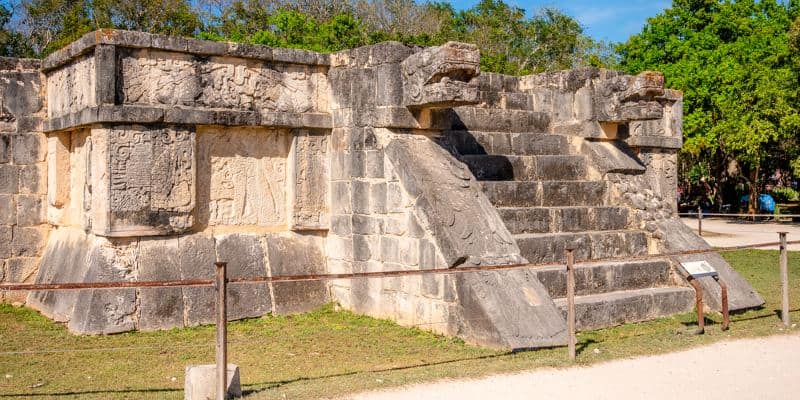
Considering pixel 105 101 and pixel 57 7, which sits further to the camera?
pixel 57 7

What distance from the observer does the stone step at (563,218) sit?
27.1ft

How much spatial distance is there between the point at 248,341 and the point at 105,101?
2.38 m

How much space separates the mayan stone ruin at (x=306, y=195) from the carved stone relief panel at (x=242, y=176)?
2 cm

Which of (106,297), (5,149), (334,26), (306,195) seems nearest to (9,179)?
(5,149)

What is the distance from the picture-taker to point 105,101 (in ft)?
23.3

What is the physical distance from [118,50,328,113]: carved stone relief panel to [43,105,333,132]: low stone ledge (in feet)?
0.35

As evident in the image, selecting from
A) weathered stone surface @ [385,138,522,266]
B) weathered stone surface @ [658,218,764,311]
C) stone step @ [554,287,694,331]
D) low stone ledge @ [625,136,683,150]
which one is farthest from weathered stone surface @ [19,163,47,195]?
low stone ledge @ [625,136,683,150]

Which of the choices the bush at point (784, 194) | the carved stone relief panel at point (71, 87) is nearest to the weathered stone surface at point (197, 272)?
the carved stone relief panel at point (71, 87)

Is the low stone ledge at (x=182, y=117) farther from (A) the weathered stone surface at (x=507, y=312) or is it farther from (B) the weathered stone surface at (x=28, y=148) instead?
(A) the weathered stone surface at (x=507, y=312)

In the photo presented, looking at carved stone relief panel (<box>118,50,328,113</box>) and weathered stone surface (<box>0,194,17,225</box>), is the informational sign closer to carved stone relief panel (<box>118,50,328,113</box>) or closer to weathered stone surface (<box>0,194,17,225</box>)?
carved stone relief panel (<box>118,50,328,113</box>)

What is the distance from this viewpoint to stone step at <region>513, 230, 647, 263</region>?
315 inches

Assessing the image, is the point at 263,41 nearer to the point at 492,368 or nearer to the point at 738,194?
the point at 492,368

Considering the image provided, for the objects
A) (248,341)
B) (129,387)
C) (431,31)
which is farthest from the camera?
(431,31)

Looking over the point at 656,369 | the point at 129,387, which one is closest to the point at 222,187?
the point at 129,387
